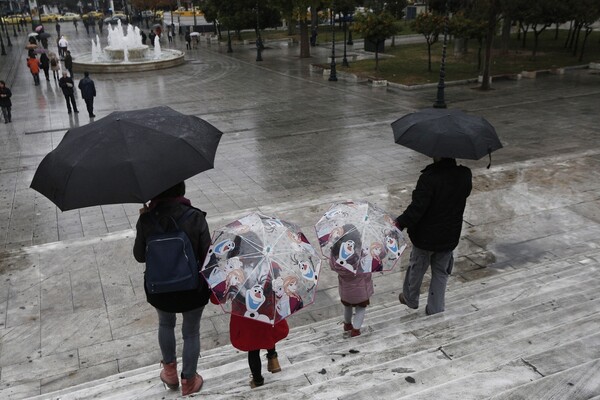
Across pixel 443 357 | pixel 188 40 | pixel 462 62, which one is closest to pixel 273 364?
pixel 443 357

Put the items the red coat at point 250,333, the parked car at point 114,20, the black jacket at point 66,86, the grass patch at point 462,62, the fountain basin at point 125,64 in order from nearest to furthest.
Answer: the red coat at point 250,333
the black jacket at point 66,86
the grass patch at point 462,62
the fountain basin at point 125,64
the parked car at point 114,20

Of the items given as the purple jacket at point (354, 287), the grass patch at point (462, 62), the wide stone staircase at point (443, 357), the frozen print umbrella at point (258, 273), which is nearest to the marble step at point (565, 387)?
the wide stone staircase at point (443, 357)

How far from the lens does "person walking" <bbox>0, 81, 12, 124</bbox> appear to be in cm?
1592

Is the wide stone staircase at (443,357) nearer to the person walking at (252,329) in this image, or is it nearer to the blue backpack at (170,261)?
the person walking at (252,329)

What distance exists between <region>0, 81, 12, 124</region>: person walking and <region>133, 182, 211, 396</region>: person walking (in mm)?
14896

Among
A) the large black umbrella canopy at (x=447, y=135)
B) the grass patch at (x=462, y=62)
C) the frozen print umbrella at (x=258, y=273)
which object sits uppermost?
the large black umbrella canopy at (x=447, y=135)

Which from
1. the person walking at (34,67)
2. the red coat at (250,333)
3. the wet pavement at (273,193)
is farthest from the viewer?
the person walking at (34,67)

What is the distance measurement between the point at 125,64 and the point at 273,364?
27128 mm

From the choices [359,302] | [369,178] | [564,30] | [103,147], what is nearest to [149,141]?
[103,147]

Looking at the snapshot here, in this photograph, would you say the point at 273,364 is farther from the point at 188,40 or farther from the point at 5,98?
the point at 188,40

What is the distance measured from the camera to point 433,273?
4.89 metres

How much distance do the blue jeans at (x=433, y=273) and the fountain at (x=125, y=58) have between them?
86.3 ft

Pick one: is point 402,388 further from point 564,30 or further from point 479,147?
point 564,30

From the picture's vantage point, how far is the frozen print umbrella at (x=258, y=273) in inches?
134
